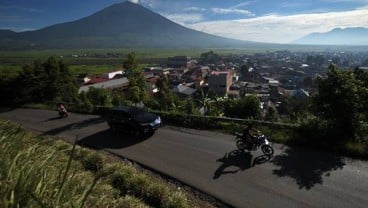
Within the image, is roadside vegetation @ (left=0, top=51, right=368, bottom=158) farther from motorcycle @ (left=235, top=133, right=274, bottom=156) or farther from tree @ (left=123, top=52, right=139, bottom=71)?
motorcycle @ (left=235, top=133, right=274, bottom=156)

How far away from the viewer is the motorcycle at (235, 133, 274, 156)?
1121 cm

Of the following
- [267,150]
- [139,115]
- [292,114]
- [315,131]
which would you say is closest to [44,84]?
[139,115]

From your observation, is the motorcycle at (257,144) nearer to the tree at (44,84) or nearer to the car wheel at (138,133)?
the car wheel at (138,133)

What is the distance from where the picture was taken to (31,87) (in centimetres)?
2900

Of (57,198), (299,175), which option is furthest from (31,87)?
(57,198)

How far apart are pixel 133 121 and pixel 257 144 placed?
623 centimetres

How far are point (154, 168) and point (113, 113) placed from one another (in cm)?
634

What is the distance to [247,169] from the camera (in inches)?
403

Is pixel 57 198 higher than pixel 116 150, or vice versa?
pixel 57 198

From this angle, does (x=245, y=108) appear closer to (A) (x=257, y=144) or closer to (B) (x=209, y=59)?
(A) (x=257, y=144)

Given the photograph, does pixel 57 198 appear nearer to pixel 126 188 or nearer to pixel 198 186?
pixel 126 188

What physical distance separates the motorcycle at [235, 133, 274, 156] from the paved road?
0.88 feet

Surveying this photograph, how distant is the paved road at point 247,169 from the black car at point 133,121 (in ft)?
1.50

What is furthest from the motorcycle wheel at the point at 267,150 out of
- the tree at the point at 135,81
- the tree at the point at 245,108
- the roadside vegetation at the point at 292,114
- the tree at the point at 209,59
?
the tree at the point at 209,59
